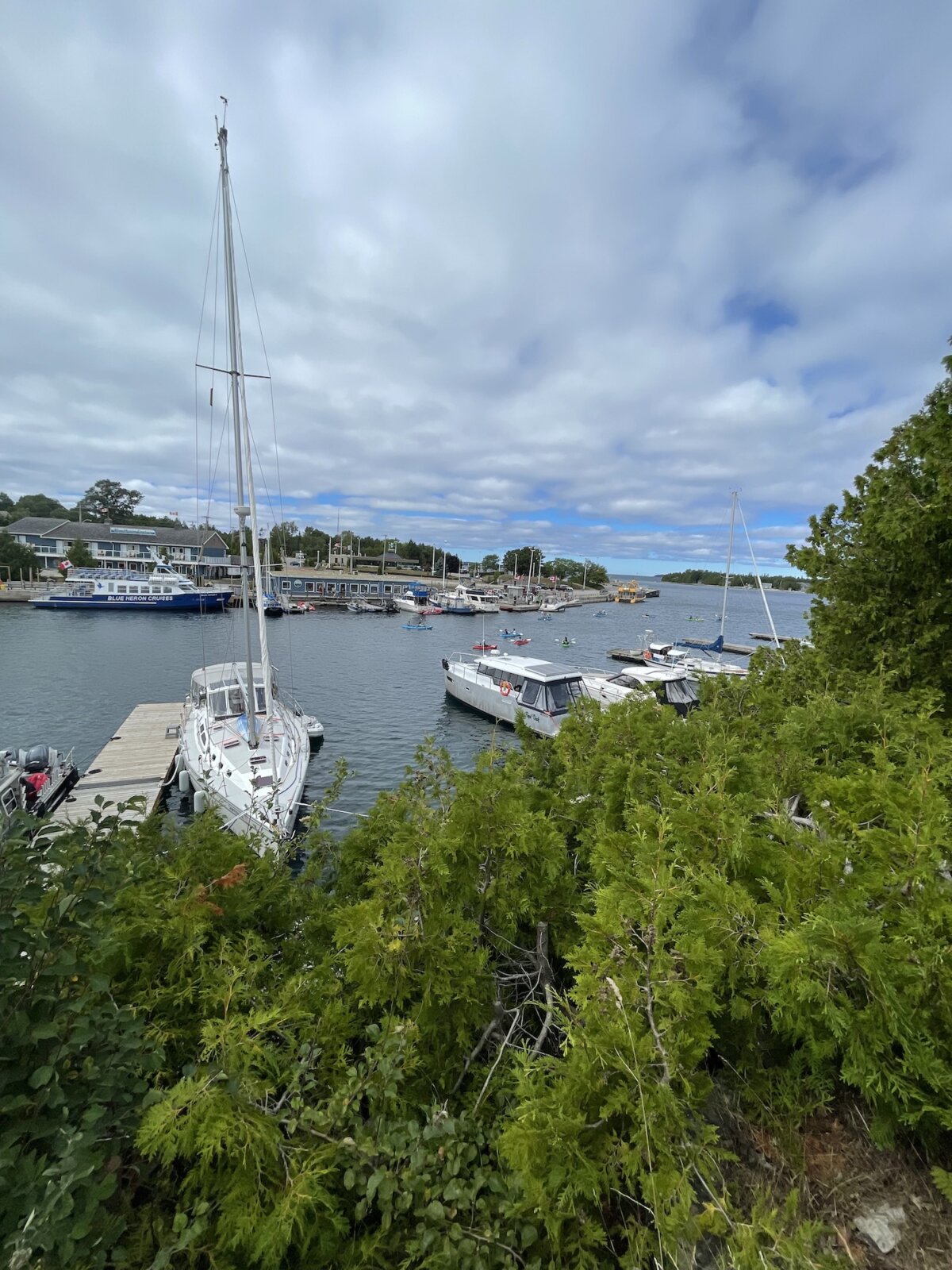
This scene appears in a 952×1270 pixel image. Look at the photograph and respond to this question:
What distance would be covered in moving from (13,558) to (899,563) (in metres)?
97.3

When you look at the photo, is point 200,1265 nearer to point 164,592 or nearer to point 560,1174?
point 560,1174

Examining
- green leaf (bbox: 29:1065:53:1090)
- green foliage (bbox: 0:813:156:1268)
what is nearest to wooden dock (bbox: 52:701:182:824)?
green foliage (bbox: 0:813:156:1268)

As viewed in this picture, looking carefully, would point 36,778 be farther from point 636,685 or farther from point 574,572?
point 574,572

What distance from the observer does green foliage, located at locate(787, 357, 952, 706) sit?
6.27m

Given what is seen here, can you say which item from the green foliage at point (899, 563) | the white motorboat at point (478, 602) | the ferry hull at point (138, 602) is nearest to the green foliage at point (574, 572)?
the white motorboat at point (478, 602)

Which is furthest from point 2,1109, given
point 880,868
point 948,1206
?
point 880,868

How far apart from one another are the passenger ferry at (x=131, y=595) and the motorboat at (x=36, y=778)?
48.7m

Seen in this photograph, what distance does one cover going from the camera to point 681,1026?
2.05m

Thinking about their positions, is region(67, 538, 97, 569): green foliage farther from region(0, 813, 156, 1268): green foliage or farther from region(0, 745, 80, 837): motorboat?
region(0, 813, 156, 1268): green foliage

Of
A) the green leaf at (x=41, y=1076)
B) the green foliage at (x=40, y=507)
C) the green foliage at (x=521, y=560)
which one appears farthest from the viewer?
the green foliage at (x=521, y=560)

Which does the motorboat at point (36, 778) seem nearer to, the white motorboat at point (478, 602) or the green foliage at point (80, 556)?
the white motorboat at point (478, 602)

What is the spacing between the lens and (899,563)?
6.77 meters

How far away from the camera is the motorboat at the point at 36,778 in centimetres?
1170

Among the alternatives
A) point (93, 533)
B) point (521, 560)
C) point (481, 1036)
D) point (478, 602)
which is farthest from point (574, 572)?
point (481, 1036)
